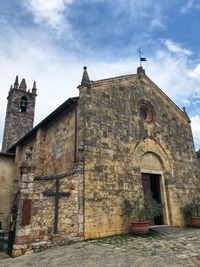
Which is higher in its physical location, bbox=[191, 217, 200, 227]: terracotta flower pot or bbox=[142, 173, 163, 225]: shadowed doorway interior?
bbox=[142, 173, 163, 225]: shadowed doorway interior

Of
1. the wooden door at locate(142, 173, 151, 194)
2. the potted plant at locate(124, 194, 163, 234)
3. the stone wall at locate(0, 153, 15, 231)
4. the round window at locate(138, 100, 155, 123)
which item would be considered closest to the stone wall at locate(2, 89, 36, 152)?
the stone wall at locate(0, 153, 15, 231)

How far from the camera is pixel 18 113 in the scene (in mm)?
26297

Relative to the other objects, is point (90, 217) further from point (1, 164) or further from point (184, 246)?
point (1, 164)

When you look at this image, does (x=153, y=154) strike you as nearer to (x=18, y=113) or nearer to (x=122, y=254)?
(x=122, y=254)

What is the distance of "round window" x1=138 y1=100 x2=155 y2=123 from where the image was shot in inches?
518

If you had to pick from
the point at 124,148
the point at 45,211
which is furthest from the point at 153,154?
the point at 45,211

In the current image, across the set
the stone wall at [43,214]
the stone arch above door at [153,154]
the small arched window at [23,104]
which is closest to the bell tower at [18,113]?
the small arched window at [23,104]

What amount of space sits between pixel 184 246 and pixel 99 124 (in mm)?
5785

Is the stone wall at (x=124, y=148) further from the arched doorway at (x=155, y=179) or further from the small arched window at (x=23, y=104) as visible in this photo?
Result: the small arched window at (x=23, y=104)

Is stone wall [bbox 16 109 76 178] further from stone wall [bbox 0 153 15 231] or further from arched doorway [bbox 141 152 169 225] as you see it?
arched doorway [bbox 141 152 169 225]

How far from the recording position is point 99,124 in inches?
420

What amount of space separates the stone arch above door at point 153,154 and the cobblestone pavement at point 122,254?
4134 millimetres

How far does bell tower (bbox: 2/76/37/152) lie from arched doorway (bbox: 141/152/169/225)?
1682 centimetres

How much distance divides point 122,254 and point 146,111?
8690 millimetres
